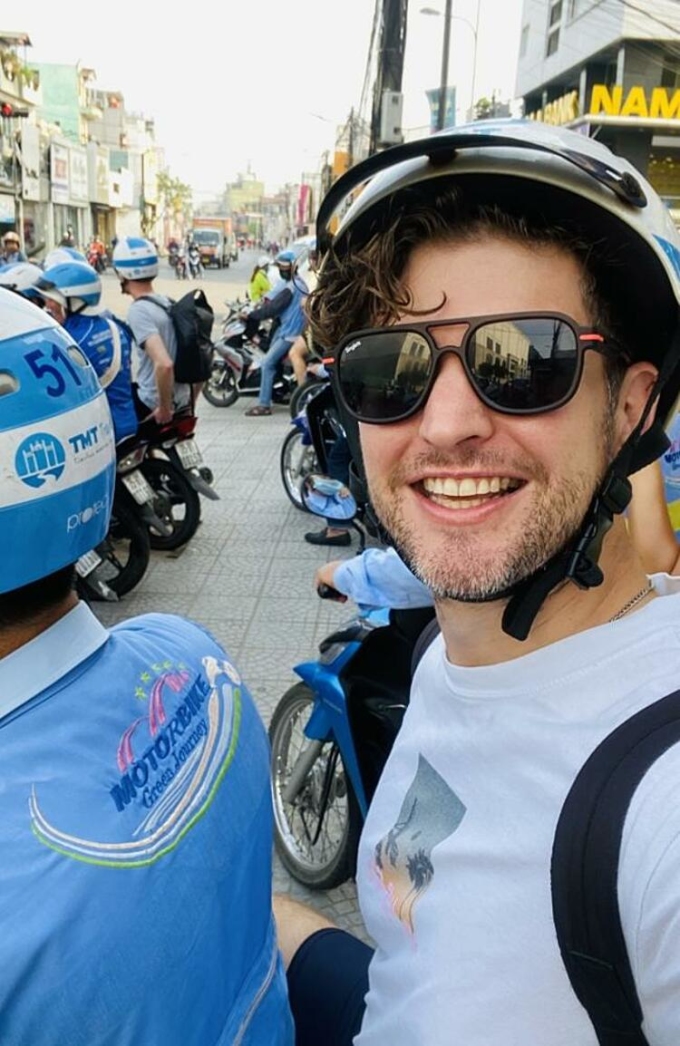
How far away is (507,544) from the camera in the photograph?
115cm

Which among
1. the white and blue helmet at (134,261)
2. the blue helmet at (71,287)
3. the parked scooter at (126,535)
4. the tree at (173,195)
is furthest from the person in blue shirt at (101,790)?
the tree at (173,195)

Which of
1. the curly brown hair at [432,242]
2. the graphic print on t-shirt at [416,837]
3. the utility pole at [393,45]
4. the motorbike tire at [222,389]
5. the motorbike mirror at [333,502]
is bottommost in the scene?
the motorbike tire at [222,389]

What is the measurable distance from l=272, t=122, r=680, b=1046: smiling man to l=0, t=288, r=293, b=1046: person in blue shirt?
21 cm

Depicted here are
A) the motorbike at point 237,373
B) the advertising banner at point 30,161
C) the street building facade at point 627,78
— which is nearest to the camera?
the motorbike at point 237,373

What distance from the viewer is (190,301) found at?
20.8ft

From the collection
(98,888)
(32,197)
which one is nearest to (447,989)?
(98,888)

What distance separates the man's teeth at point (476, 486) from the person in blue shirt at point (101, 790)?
0.52 metres

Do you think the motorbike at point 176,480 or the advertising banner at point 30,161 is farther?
the advertising banner at point 30,161

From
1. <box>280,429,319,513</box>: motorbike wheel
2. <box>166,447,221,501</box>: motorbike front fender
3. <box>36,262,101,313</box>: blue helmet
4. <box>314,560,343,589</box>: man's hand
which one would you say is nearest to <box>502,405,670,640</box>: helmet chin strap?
<box>314,560,343,589</box>: man's hand

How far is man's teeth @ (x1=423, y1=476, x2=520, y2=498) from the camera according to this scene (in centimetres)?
115

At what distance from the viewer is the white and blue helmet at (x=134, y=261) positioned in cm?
629

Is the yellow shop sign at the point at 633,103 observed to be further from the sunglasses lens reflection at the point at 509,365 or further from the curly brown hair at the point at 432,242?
the sunglasses lens reflection at the point at 509,365

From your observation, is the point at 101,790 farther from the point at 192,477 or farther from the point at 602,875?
the point at 192,477

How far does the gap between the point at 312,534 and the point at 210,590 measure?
1.16 meters
